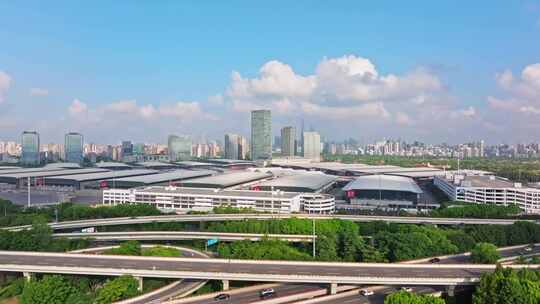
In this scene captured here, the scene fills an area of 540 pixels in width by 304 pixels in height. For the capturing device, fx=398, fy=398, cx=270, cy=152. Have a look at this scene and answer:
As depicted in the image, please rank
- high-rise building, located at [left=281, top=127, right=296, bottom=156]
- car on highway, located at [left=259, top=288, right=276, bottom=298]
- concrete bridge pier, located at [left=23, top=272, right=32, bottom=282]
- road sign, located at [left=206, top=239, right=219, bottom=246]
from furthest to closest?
high-rise building, located at [left=281, top=127, right=296, bottom=156] → road sign, located at [left=206, top=239, right=219, bottom=246] → concrete bridge pier, located at [left=23, top=272, right=32, bottom=282] → car on highway, located at [left=259, top=288, right=276, bottom=298]

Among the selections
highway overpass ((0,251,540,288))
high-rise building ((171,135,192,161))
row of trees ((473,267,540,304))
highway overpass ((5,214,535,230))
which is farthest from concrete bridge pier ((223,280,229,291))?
high-rise building ((171,135,192,161))

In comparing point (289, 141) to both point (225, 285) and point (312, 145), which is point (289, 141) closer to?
point (312, 145)

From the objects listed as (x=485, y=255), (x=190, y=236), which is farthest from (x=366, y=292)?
(x=190, y=236)

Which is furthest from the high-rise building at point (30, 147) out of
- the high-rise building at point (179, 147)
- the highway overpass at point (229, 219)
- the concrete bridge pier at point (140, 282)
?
the concrete bridge pier at point (140, 282)

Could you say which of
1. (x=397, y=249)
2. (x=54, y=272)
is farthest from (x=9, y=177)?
(x=397, y=249)

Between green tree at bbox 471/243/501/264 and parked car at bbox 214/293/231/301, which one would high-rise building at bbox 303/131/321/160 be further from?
parked car at bbox 214/293/231/301

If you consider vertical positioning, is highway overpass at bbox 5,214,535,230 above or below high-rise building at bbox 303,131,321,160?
below
